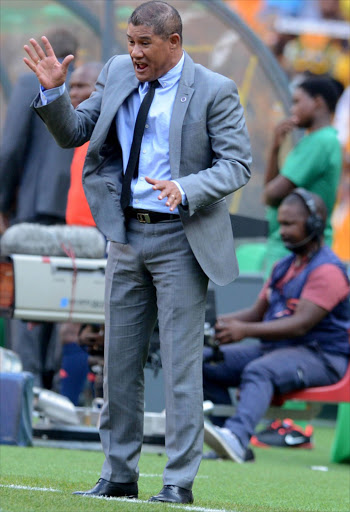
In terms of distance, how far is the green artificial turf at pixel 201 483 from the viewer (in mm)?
3939

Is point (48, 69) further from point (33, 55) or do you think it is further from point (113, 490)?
point (113, 490)

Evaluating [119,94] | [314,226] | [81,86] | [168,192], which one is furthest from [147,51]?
[314,226]

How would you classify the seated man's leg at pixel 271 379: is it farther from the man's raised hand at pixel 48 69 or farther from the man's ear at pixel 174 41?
the man's raised hand at pixel 48 69

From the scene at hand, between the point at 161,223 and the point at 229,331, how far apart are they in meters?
2.74

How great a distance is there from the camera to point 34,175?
801 cm


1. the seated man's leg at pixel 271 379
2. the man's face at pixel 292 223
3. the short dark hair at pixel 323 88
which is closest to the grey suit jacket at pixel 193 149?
the seated man's leg at pixel 271 379

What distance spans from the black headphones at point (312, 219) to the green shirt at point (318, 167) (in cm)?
28

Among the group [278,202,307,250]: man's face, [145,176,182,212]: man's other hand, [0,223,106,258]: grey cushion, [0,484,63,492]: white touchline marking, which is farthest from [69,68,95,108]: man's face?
[0,484,63,492]: white touchline marking

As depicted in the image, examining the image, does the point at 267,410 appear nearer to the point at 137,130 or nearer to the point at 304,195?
the point at 304,195

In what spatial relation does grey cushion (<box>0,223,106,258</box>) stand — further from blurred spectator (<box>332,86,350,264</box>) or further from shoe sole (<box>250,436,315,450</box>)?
blurred spectator (<box>332,86,350,264</box>)

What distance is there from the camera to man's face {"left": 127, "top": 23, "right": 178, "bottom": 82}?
4.27 metres

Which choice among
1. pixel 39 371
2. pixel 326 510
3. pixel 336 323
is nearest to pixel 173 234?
pixel 326 510

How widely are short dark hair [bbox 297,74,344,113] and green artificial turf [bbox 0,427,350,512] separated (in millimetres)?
2497

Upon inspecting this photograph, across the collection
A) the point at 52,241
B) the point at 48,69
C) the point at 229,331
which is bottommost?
the point at 229,331
